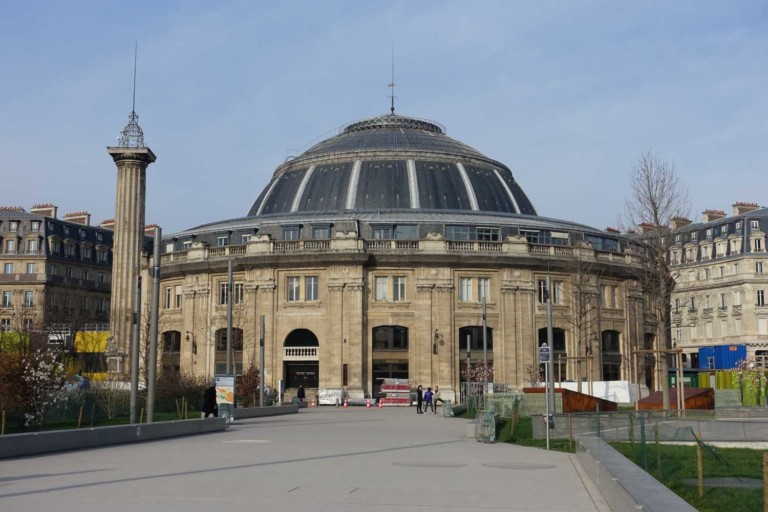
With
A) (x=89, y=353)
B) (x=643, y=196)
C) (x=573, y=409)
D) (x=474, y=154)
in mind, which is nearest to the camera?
(x=573, y=409)

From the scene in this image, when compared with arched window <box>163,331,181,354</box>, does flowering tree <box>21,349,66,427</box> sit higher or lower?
lower

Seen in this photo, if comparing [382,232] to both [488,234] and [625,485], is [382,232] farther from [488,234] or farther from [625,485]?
[625,485]

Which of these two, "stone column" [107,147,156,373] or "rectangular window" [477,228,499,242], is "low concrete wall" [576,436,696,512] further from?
"stone column" [107,147,156,373]

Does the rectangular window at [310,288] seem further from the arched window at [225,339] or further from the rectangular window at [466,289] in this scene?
the rectangular window at [466,289]

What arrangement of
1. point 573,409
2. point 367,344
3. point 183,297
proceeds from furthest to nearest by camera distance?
1. point 183,297
2. point 367,344
3. point 573,409

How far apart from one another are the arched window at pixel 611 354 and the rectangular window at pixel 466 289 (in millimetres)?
12683

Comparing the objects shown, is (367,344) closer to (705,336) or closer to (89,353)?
(89,353)

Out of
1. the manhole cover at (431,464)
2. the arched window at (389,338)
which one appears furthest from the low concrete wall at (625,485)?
the arched window at (389,338)

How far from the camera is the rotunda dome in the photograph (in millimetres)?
87000

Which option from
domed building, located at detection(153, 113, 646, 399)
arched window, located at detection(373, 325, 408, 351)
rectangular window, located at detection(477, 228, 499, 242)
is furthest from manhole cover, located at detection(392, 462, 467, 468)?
rectangular window, located at detection(477, 228, 499, 242)

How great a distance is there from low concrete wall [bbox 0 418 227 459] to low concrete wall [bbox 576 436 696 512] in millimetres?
13520

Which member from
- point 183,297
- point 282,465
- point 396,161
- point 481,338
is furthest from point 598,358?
point 282,465

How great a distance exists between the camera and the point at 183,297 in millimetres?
79688

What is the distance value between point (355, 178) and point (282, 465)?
69.3m
